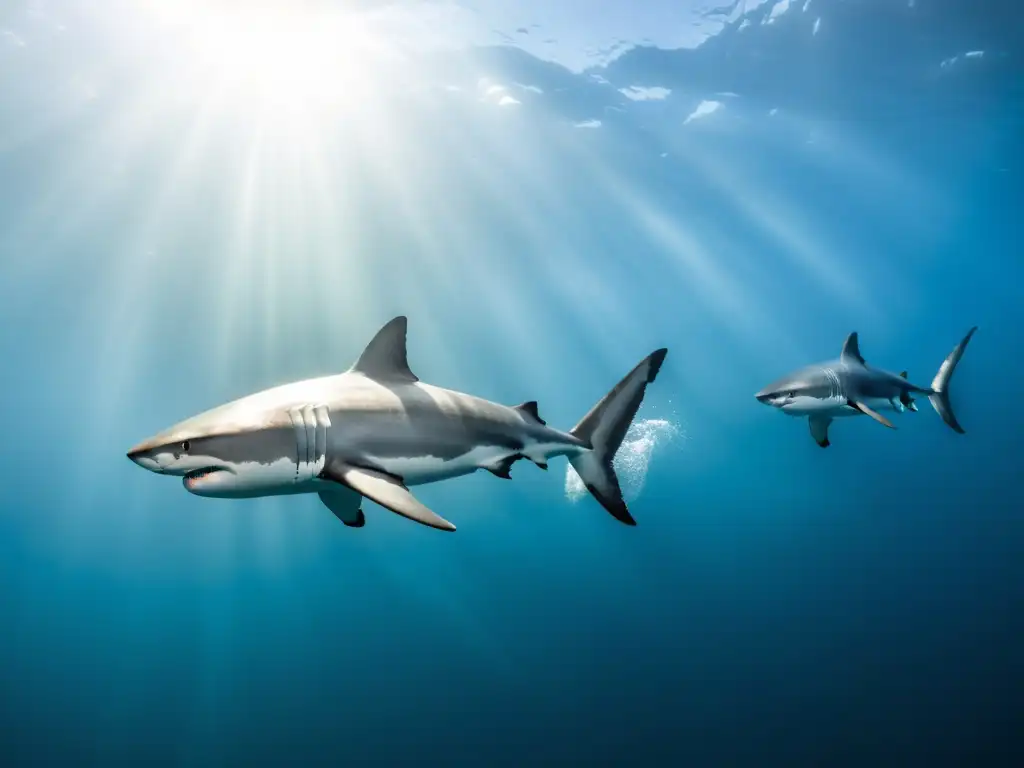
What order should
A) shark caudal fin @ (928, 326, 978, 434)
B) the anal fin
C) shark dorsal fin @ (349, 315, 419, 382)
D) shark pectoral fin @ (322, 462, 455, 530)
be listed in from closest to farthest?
1. shark pectoral fin @ (322, 462, 455, 530)
2. shark dorsal fin @ (349, 315, 419, 382)
3. the anal fin
4. shark caudal fin @ (928, 326, 978, 434)

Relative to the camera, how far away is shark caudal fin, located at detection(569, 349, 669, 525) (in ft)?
18.2

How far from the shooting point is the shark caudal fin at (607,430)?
5555mm

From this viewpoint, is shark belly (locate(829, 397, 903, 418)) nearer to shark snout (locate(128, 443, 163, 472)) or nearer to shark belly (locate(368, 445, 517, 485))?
shark belly (locate(368, 445, 517, 485))

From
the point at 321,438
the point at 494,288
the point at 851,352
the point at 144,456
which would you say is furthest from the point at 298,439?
the point at 494,288

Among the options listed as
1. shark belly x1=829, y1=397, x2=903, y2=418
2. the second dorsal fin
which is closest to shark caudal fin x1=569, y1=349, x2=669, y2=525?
the second dorsal fin

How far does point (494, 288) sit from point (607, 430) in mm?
43604

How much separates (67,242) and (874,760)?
Answer: 142 ft

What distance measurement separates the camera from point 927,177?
32906mm

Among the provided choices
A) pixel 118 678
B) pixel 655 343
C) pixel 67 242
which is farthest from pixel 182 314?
pixel 655 343

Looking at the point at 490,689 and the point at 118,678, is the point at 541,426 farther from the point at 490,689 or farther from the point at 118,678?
the point at 118,678

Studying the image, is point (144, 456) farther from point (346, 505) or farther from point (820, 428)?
point (820, 428)

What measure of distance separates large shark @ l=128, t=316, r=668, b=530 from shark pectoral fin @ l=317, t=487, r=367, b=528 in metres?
0.01

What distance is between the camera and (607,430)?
571 centimetres

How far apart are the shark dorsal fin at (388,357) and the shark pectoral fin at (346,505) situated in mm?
1149
